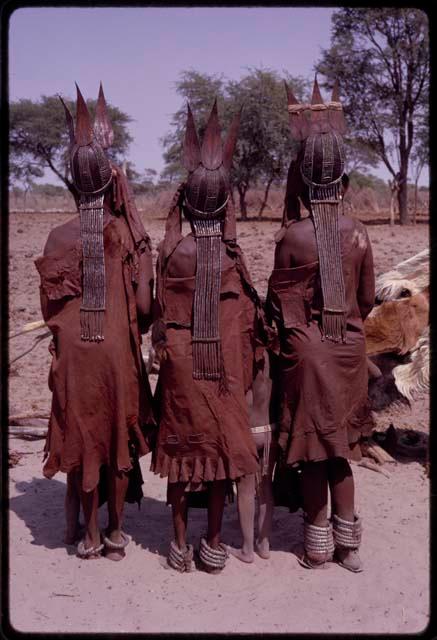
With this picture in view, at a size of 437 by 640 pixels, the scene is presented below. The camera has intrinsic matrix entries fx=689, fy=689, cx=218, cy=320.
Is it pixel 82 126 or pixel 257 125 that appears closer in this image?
pixel 82 126

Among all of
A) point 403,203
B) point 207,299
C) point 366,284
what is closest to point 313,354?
point 366,284

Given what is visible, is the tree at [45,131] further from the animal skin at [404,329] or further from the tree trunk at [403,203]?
the animal skin at [404,329]

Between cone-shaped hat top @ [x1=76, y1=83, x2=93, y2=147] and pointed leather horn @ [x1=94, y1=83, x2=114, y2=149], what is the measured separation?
0.44 ft

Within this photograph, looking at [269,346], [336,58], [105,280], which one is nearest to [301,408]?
[269,346]

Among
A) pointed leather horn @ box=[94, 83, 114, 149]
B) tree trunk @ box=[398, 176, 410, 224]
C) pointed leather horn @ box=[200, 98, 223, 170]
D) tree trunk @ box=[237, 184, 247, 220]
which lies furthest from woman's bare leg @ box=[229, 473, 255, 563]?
tree trunk @ box=[237, 184, 247, 220]

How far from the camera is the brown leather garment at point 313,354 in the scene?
3637mm

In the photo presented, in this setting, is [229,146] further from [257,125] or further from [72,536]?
[257,125]

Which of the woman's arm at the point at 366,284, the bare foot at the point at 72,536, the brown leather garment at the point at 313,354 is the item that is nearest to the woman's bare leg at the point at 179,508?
the brown leather garment at the point at 313,354

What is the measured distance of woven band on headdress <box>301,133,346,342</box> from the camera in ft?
11.8

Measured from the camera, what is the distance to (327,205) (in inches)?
143

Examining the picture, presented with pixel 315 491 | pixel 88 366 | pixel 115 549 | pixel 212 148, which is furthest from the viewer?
pixel 115 549

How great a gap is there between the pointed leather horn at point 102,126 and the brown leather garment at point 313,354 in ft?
3.59

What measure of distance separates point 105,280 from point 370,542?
7.35 ft

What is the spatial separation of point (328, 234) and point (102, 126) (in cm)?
137
